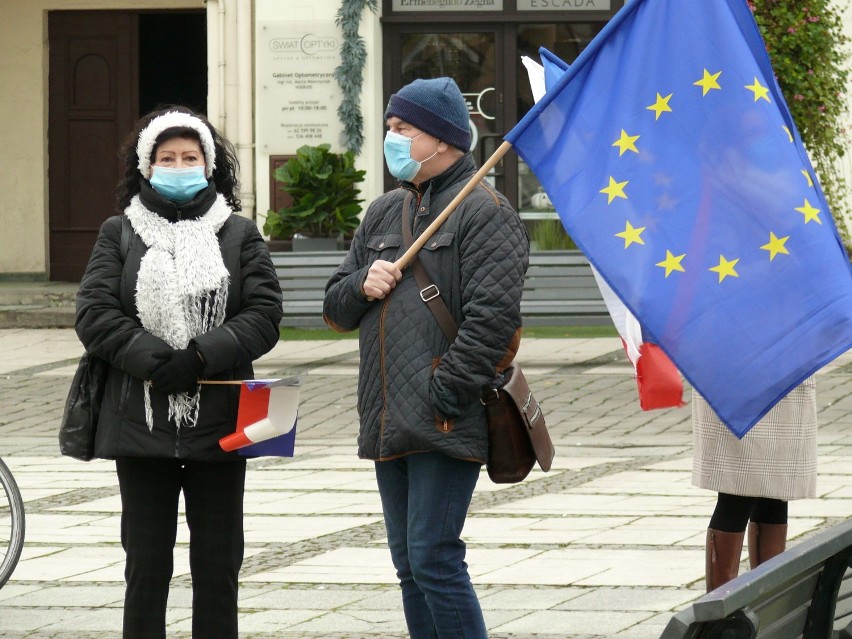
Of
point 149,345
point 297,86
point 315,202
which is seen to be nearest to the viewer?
point 149,345

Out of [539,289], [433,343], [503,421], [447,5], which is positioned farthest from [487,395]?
[447,5]

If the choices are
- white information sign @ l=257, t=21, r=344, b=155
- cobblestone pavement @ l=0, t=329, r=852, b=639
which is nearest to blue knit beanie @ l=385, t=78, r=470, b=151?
cobblestone pavement @ l=0, t=329, r=852, b=639

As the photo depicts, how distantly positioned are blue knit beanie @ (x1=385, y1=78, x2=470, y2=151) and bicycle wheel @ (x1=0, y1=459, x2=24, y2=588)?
2629 millimetres

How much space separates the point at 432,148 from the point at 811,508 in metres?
3.87

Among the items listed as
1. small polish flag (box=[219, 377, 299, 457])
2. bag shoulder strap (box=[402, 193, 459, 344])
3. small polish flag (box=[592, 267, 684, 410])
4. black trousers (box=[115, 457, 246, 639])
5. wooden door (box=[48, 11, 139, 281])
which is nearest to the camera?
bag shoulder strap (box=[402, 193, 459, 344])

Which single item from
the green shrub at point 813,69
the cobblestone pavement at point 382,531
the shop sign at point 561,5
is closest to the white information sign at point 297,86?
the shop sign at point 561,5

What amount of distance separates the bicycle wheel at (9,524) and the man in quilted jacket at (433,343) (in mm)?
2243

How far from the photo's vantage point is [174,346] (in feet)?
16.5

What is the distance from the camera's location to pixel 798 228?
4.57m

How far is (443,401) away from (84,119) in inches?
624

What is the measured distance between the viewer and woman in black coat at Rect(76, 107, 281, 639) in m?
4.96

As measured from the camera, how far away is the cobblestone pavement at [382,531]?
20.4ft

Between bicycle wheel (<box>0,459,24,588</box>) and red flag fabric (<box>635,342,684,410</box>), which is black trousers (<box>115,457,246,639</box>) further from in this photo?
bicycle wheel (<box>0,459,24,588</box>)

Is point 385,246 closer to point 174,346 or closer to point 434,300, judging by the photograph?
point 434,300
